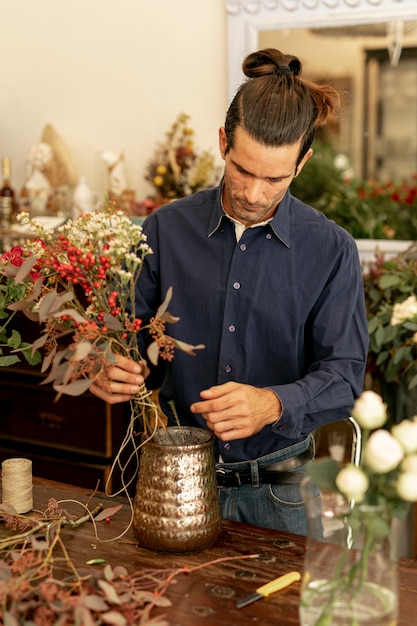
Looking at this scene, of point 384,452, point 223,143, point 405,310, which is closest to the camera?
point 384,452

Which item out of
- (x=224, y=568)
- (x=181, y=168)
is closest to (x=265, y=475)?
(x=224, y=568)

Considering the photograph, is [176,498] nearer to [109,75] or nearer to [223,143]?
[223,143]

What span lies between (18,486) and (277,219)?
863 millimetres

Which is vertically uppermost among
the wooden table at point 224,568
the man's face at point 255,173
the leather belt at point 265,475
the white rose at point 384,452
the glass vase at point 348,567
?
the man's face at point 255,173

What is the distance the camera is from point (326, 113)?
2.00 metres

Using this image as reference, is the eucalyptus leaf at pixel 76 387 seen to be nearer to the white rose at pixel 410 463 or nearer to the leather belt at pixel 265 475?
the white rose at pixel 410 463

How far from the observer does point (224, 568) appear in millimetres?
1568

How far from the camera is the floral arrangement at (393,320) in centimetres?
304

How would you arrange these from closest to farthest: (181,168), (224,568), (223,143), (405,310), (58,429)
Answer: (224,568), (223,143), (405,310), (58,429), (181,168)

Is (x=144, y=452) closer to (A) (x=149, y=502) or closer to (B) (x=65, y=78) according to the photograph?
(A) (x=149, y=502)

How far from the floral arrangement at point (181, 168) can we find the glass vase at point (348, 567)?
2805 millimetres

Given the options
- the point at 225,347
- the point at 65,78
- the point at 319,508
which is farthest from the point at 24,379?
the point at 319,508

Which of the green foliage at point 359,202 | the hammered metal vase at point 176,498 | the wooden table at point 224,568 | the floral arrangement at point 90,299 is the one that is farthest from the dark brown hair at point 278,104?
the green foliage at point 359,202

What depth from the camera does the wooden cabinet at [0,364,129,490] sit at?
12.1 feet
